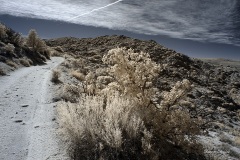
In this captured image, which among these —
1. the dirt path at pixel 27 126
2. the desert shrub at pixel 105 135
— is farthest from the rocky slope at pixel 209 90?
the dirt path at pixel 27 126

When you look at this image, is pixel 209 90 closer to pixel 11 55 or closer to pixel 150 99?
pixel 11 55

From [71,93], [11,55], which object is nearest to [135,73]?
[71,93]

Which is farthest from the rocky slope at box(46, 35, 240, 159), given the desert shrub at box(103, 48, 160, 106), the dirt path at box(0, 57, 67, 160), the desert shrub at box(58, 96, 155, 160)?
the dirt path at box(0, 57, 67, 160)

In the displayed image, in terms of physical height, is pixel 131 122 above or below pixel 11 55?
above

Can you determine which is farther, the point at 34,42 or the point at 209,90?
the point at 34,42

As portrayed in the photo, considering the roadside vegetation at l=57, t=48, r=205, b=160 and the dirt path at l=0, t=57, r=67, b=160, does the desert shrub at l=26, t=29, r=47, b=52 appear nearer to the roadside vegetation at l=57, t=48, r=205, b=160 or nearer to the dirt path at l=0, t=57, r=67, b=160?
the dirt path at l=0, t=57, r=67, b=160

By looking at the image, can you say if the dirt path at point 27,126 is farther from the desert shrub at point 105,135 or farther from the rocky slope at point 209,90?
the rocky slope at point 209,90

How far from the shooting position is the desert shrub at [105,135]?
5.35 meters

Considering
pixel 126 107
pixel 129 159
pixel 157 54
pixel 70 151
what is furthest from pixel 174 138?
pixel 157 54

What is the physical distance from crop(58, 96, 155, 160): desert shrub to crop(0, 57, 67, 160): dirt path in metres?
0.50

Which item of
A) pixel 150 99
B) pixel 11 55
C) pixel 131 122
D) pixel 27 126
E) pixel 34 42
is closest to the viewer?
pixel 131 122

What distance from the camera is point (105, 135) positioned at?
5.63 meters

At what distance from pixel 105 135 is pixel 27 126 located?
8.66 feet

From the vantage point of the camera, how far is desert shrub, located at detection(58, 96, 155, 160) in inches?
211
